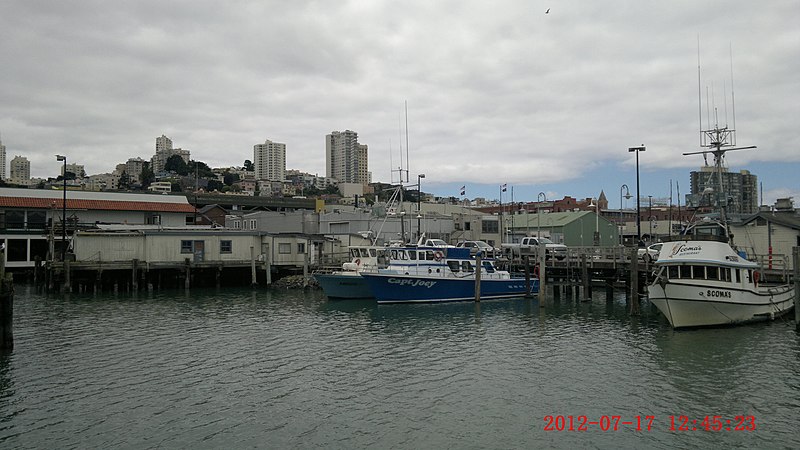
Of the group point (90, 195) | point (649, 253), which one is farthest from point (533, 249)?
point (90, 195)

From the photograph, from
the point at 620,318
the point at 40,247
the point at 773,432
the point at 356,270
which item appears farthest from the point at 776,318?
the point at 40,247

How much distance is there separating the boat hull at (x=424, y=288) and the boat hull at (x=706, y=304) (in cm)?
1475

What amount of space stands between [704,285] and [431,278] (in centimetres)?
1733

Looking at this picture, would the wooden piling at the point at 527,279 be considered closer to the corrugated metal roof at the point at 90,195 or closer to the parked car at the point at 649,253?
the parked car at the point at 649,253

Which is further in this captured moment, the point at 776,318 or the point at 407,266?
the point at 407,266

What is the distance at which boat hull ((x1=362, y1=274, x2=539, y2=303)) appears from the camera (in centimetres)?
3909

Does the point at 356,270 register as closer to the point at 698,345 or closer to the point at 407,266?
the point at 407,266

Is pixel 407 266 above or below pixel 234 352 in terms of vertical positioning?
above

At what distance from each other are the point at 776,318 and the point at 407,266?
851 inches

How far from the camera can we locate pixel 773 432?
49.3 ft

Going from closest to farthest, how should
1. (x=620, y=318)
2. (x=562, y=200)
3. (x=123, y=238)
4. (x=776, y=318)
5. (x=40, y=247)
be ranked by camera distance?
(x=776, y=318)
(x=620, y=318)
(x=123, y=238)
(x=40, y=247)
(x=562, y=200)
